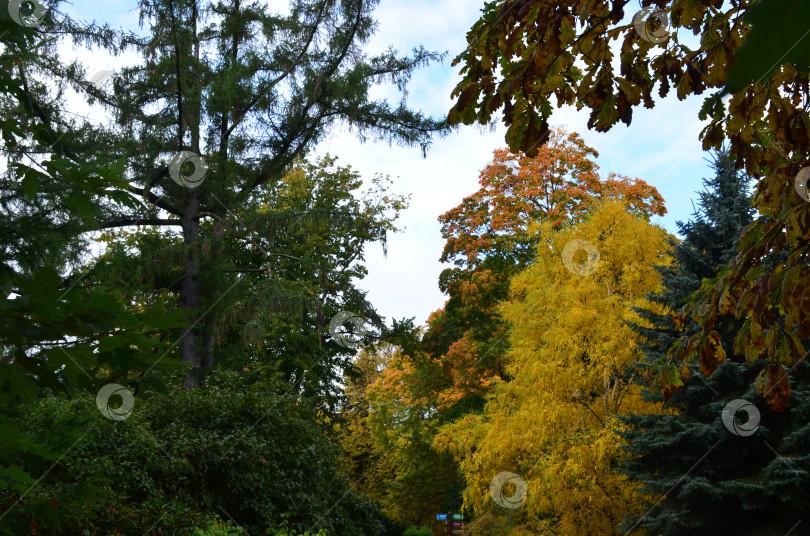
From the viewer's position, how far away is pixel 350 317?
18.5 meters

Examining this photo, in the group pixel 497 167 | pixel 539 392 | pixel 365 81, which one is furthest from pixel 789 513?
pixel 497 167

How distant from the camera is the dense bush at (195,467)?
25.2ft

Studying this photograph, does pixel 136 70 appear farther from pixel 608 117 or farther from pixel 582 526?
pixel 608 117

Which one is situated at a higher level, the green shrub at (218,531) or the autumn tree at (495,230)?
the autumn tree at (495,230)

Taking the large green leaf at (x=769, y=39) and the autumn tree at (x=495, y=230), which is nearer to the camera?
the large green leaf at (x=769, y=39)

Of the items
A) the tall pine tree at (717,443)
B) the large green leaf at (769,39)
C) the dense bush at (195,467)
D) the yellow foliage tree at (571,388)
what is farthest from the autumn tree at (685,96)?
the yellow foliage tree at (571,388)

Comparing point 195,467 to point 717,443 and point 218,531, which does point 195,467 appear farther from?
point 717,443

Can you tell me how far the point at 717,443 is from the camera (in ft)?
41.8

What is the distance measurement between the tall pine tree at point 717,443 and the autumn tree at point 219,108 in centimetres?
681

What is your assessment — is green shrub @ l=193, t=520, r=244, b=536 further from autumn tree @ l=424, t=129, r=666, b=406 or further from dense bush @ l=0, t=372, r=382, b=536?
autumn tree @ l=424, t=129, r=666, b=406

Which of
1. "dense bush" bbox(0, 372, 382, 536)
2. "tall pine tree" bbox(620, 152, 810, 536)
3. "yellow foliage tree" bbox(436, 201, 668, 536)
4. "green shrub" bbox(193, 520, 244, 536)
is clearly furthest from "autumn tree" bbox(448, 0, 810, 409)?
"yellow foliage tree" bbox(436, 201, 668, 536)

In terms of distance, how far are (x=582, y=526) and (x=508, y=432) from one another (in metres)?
2.43

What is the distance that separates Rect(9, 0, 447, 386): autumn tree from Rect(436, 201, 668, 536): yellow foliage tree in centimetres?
462

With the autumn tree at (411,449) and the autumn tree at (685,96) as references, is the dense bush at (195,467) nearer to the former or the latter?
the autumn tree at (685,96)
